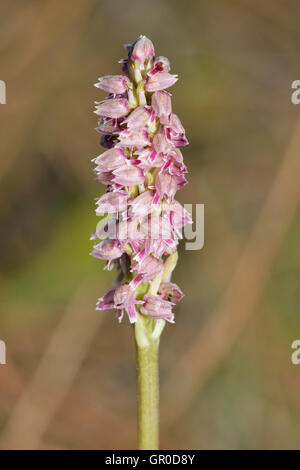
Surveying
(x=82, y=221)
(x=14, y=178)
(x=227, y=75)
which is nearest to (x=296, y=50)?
(x=227, y=75)

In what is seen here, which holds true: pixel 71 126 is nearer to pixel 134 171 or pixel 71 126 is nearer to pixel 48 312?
pixel 48 312

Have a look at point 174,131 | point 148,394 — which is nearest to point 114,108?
point 174,131

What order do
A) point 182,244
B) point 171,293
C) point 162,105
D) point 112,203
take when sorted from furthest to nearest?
point 182,244 → point 171,293 → point 112,203 → point 162,105

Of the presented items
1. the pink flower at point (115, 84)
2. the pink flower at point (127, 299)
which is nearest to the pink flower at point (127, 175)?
the pink flower at point (115, 84)

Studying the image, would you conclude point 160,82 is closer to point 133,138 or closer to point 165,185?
point 133,138

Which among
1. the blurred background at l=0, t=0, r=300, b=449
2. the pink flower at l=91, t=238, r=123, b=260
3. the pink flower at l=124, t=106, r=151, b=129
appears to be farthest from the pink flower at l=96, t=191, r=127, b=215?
the blurred background at l=0, t=0, r=300, b=449

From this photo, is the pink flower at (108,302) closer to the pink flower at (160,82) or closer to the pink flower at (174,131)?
the pink flower at (174,131)
